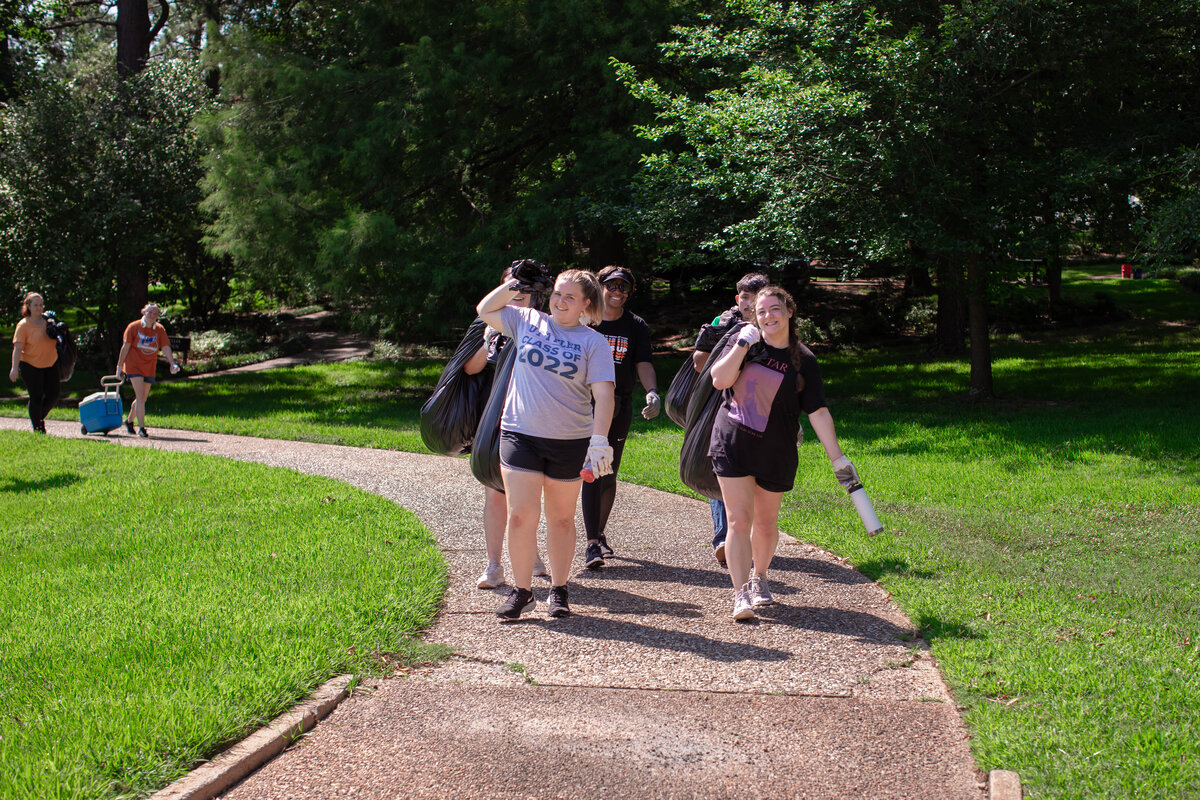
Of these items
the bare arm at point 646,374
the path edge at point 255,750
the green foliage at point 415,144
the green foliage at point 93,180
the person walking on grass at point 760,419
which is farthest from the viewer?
the green foliage at point 93,180

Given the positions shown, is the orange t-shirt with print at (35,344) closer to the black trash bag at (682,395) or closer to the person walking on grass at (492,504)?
the person walking on grass at (492,504)

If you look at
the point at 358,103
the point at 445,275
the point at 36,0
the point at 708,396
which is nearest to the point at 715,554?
the point at 708,396

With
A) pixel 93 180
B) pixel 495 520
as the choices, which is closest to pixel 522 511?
pixel 495 520

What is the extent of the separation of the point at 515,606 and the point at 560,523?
482mm

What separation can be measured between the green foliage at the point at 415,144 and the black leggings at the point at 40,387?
3855 mm

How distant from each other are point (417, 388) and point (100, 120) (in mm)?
7320

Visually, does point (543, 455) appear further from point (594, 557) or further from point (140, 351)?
point (140, 351)

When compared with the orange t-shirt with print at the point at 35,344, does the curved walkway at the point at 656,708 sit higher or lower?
lower

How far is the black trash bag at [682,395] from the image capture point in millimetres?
5707

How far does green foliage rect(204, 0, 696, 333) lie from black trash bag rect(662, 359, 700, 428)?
345 inches

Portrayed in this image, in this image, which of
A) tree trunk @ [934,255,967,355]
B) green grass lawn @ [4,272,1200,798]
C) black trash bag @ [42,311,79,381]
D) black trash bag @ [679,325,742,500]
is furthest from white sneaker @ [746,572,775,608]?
tree trunk @ [934,255,967,355]

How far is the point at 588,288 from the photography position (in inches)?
191

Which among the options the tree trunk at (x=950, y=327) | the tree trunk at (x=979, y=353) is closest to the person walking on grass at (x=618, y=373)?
the tree trunk at (x=979, y=353)

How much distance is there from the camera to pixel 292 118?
15812mm
